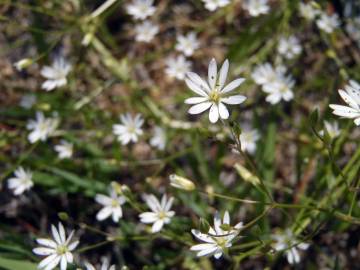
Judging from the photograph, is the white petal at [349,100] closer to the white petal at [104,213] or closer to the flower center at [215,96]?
the flower center at [215,96]

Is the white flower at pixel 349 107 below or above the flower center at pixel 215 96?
below

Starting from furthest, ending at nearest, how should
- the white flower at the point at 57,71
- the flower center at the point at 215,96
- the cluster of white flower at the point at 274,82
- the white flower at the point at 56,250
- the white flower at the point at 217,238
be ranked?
the white flower at the point at 57,71 < the cluster of white flower at the point at 274,82 < the white flower at the point at 56,250 < the flower center at the point at 215,96 < the white flower at the point at 217,238

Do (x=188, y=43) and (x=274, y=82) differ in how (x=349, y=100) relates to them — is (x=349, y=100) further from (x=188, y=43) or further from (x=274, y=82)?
(x=188, y=43)

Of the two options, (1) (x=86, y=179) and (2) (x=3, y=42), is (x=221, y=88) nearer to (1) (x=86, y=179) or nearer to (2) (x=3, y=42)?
(1) (x=86, y=179)

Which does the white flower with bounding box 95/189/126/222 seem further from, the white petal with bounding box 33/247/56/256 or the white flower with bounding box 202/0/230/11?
the white flower with bounding box 202/0/230/11

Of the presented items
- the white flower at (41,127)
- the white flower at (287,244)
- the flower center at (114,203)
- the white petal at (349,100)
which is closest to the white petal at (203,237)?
the white flower at (287,244)

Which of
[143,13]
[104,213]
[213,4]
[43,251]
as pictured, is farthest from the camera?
[143,13]

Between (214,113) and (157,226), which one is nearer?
(214,113)

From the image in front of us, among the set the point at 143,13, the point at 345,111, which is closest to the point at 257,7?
the point at 143,13
